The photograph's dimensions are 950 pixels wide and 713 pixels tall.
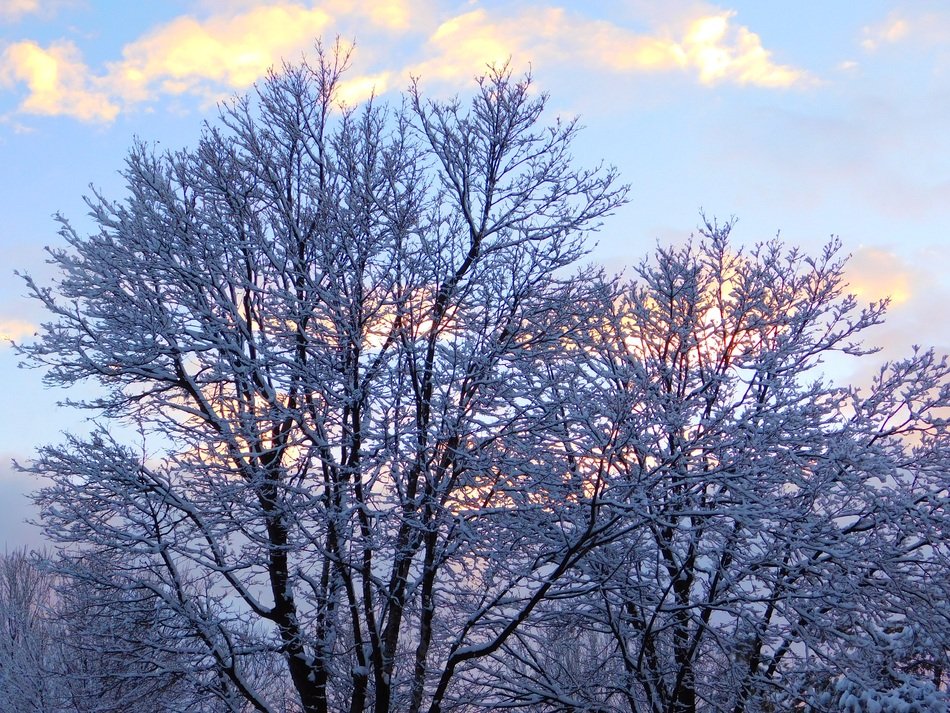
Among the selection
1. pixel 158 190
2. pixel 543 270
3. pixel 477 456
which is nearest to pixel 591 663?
pixel 477 456

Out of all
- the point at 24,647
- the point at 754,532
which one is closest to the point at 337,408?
the point at 754,532

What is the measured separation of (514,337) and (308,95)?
15.6 ft

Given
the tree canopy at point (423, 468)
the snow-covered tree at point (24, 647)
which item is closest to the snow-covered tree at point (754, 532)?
the tree canopy at point (423, 468)

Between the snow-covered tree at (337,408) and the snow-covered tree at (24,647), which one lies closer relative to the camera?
the snow-covered tree at (337,408)

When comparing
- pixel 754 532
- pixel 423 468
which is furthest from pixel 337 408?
pixel 754 532

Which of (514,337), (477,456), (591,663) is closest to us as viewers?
(477,456)

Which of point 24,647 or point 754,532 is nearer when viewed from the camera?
point 754,532

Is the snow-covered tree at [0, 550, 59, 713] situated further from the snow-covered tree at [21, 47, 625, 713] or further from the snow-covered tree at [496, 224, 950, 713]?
the snow-covered tree at [496, 224, 950, 713]

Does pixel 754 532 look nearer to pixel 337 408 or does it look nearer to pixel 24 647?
pixel 337 408

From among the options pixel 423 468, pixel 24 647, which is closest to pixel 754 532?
pixel 423 468

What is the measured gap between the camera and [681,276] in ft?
46.0

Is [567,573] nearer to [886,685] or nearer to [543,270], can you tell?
[543,270]

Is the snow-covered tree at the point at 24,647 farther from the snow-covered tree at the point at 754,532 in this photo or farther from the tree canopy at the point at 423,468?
the snow-covered tree at the point at 754,532

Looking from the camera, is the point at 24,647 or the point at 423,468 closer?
the point at 423,468
